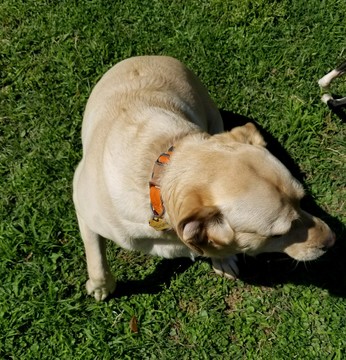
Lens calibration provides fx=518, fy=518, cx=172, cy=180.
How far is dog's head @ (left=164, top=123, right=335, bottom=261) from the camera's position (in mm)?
2926

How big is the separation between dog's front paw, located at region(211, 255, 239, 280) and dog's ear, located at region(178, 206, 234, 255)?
164 centimetres

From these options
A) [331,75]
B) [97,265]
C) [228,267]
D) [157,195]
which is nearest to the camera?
[157,195]

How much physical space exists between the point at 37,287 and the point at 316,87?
356 cm

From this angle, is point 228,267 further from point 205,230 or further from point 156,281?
point 205,230

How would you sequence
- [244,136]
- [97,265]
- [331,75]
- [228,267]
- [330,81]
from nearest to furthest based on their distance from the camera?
[244,136]
[97,265]
[228,267]
[331,75]
[330,81]

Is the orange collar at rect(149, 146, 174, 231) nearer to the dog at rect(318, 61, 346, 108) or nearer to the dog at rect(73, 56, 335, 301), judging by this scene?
the dog at rect(73, 56, 335, 301)

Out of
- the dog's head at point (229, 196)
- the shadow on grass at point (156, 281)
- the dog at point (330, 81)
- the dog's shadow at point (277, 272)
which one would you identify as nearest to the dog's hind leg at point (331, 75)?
the dog at point (330, 81)

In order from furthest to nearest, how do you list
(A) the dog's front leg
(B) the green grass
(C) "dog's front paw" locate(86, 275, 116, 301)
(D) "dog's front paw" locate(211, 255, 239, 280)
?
(D) "dog's front paw" locate(211, 255, 239, 280), (B) the green grass, (C) "dog's front paw" locate(86, 275, 116, 301), (A) the dog's front leg

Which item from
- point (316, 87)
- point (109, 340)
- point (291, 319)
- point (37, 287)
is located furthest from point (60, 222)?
point (316, 87)

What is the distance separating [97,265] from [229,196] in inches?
69.3

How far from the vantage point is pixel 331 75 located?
5332 millimetres

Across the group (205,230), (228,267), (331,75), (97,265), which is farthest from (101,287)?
(331,75)

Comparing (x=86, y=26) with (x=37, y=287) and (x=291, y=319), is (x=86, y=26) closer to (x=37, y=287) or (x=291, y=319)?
(x=37, y=287)

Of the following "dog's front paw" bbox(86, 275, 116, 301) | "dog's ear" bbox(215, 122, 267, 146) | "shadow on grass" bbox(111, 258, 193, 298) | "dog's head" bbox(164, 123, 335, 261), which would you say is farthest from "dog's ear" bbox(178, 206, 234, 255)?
"shadow on grass" bbox(111, 258, 193, 298)
